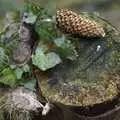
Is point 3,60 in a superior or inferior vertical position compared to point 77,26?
inferior

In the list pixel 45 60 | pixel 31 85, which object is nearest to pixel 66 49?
pixel 45 60

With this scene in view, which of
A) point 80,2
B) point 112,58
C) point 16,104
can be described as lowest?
point 80,2

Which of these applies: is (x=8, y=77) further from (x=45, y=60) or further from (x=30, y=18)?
(x=30, y=18)

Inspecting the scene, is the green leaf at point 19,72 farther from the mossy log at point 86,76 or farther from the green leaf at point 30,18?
the green leaf at point 30,18

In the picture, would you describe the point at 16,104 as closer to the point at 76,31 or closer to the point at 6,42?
the point at 6,42

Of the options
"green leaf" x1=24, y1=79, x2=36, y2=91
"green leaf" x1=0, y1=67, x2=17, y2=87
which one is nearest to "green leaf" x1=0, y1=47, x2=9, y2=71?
"green leaf" x1=0, y1=67, x2=17, y2=87

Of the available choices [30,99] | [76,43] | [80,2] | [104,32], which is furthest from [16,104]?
[80,2]

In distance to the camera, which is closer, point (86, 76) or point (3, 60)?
point (86, 76)
